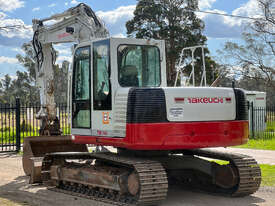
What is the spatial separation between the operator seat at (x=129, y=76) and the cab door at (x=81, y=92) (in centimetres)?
75

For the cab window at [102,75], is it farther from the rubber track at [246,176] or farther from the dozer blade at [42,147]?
the dozer blade at [42,147]

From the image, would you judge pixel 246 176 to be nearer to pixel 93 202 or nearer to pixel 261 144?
pixel 93 202

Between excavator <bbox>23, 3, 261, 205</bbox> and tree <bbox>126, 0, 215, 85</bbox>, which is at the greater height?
tree <bbox>126, 0, 215, 85</bbox>

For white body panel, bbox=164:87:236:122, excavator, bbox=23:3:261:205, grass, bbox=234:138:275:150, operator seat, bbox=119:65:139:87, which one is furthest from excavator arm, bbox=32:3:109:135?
grass, bbox=234:138:275:150

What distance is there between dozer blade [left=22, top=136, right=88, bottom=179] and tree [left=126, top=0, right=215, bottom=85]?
2950 cm

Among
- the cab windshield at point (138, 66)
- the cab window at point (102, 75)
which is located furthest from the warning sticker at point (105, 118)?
the cab windshield at point (138, 66)

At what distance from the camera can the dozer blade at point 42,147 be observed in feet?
37.5

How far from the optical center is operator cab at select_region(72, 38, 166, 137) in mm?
8586

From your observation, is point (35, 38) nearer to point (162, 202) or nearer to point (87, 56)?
point (87, 56)

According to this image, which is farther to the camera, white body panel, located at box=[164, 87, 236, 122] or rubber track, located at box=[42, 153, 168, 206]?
white body panel, located at box=[164, 87, 236, 122]

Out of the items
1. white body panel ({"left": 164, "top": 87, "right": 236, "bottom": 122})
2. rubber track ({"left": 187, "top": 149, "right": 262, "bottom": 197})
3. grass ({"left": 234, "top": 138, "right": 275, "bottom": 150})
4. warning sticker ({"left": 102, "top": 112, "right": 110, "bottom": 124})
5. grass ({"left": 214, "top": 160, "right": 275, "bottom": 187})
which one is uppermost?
white body panel ({"left": 164, "top": 87, "right": 236, "bottom": 122})

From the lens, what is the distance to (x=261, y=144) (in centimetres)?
2089

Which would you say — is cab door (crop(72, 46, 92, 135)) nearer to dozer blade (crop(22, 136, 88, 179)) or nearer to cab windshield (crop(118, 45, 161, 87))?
cab windshield (crop(118, 45, 161, 87))

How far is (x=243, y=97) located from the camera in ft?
29.4
